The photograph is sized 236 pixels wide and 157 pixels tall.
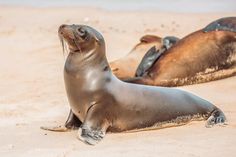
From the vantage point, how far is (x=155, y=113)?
5215mm

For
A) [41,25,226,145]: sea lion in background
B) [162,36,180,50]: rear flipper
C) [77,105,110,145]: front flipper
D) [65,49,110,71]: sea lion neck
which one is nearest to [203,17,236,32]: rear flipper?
[162,36,180,50]: rear flipper

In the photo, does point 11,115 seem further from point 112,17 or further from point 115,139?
point 112,17

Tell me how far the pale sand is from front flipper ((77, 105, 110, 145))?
54 millimetres

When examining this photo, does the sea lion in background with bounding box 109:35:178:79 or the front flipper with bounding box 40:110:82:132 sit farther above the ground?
the front flipper with bounding box 40:110:82:132

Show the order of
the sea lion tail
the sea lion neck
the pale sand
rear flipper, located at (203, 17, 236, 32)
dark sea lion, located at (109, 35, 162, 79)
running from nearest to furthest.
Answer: the pale sand, the sea lion neck, the sea lion tail, dark sea lion, located at (109, 35, 162, 79), rear flipper, located at (203, 17, 236, 32)

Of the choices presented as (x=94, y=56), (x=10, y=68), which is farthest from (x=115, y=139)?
(x=10, y=68)

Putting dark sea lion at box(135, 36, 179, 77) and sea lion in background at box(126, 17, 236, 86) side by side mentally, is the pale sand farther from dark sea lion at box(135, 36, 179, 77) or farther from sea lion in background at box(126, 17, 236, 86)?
dark sea lion at box(135, 36, 179, 77)

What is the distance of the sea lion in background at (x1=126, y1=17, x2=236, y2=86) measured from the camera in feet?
24.0

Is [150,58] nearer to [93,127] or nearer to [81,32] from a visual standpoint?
[81,32]

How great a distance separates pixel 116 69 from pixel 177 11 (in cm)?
835

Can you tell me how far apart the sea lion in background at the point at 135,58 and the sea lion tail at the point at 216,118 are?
194 centimetres

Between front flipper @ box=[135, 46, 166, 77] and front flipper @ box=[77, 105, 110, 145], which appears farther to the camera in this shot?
front flipper @ box=[135, 46, 166, 77]

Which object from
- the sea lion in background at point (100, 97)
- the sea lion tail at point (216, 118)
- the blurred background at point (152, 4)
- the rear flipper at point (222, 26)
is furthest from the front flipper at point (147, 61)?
the blurred background at point (152, 4)

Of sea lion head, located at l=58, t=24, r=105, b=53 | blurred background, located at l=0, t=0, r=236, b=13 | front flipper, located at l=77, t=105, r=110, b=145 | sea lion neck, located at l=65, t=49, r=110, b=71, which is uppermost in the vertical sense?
sea lion head, located at l=58, t=24, r=105, b=53
